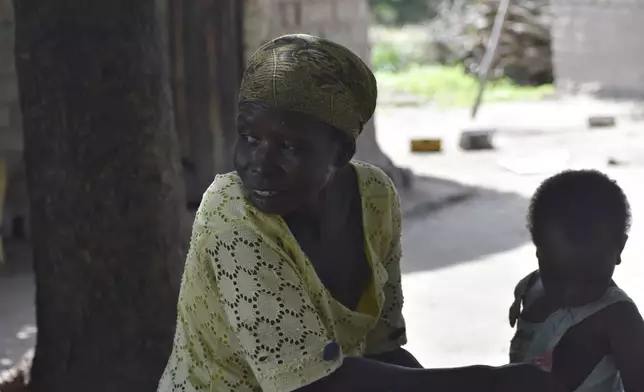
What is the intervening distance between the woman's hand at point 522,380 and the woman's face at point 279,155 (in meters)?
0.52

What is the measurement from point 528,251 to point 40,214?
3.49 meters

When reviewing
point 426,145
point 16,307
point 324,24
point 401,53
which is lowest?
point 401,53

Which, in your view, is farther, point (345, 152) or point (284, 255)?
point (345, 152)

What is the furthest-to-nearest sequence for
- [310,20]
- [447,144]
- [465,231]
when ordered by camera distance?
[447,144]
[310,20]
[465,231]

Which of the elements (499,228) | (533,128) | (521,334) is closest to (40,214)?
(521,334)

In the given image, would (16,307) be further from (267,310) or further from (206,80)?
(267,310)

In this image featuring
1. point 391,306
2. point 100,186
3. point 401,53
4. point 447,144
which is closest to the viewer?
point 391,306

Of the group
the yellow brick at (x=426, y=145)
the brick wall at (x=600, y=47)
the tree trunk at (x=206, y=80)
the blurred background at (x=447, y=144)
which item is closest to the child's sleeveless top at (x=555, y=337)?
the blurred background at (x=447, y=144)

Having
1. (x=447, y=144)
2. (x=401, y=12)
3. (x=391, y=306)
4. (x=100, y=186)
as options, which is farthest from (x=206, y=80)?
(x=401, y=12)

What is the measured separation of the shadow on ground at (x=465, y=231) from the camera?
5828 millimetres

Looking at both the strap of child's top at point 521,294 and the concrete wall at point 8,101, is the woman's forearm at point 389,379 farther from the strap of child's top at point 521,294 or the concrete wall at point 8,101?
the concrete wall at point 8,101

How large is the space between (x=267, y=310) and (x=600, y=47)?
12.4 m

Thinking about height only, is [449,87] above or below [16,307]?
below

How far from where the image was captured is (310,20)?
7.04m
